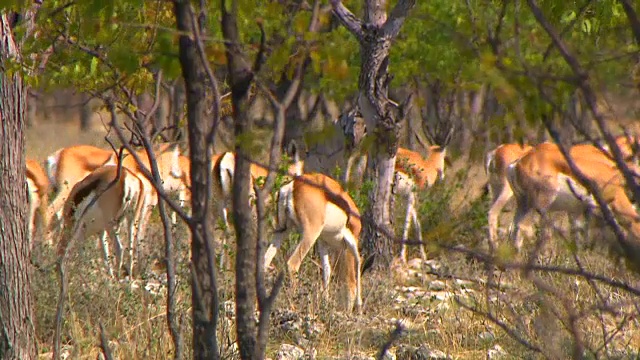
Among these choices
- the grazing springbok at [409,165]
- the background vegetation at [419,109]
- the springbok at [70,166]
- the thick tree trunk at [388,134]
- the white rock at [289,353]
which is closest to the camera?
the background vegetation at [419,109]

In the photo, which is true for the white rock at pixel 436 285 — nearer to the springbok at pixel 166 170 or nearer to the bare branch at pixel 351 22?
the bare branch at pixel 351 22

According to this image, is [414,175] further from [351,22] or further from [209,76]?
[209,76]

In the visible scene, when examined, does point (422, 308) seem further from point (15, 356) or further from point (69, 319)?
point (15, 356)

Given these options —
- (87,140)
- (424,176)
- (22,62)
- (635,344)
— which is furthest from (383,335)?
(87,140)

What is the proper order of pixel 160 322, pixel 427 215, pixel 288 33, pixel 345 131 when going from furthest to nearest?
pixel 427 215
pixel 345 131
pixel 160 322
pixel 288 33

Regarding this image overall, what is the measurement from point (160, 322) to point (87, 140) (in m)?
28.6

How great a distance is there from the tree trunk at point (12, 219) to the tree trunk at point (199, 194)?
2.17 metres

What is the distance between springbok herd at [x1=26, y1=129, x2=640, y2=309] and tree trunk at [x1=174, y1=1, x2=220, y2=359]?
505 centimetres

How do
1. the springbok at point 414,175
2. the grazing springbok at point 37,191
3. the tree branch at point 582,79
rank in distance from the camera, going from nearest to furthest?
the tree branch at point 582,79 → the springbok at point 414,175 → the grazing springbok at point 37,191

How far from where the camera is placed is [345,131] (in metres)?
10.3

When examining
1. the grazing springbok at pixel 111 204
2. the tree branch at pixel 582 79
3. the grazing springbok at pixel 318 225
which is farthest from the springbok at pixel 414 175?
the tree branch at pixel 582 79

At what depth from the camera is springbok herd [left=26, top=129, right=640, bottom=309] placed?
31.7 feet

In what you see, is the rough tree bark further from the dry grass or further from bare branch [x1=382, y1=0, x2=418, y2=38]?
the dry grass

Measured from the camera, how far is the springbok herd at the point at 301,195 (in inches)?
381
